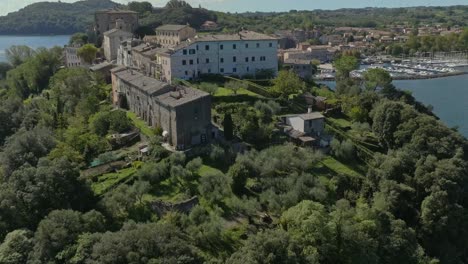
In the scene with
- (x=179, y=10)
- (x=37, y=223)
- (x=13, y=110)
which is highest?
(x=179, y=10)

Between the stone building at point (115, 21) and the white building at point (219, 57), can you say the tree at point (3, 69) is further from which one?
the white building at point (219, 57)

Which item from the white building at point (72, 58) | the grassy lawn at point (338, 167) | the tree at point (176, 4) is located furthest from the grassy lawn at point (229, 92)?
the tree at point (176, 4)

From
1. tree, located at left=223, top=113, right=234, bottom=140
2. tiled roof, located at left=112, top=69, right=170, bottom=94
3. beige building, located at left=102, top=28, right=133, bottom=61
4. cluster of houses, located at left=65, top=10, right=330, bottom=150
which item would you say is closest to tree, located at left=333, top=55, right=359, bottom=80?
cluster of houses, located at left=65, top=10, right=330, bottom=150

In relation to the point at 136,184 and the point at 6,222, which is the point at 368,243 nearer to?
the point at 136,184

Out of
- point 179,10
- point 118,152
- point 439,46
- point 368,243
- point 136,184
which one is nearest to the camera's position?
point 368,243

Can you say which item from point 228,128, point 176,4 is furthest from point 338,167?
point 176,4

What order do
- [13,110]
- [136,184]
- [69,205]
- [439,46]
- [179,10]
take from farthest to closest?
[439,46] → [179,10] → [13,110] → [136,184] → [69,205]

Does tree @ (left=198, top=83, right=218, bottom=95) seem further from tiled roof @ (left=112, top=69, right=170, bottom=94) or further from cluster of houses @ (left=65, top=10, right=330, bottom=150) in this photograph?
tiled roof @ (left=112, top=69, right=170, bottom=94)

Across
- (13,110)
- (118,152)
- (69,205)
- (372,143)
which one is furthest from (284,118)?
(13,110)
